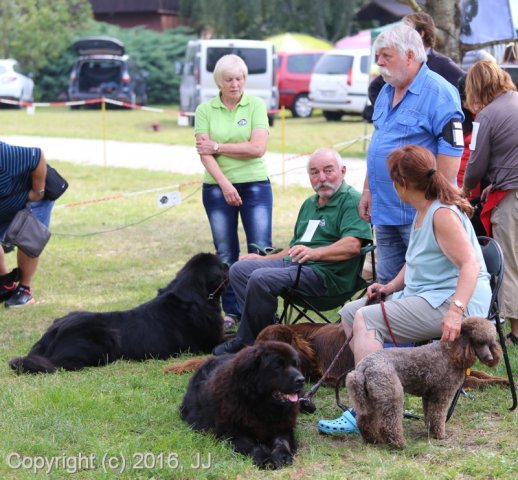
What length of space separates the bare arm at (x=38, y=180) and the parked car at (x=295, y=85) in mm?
19641

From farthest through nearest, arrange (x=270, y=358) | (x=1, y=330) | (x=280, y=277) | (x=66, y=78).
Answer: (x=66, y=78) → (x=1, y=330) → (x=280, y=277) → (x=270, y=358)

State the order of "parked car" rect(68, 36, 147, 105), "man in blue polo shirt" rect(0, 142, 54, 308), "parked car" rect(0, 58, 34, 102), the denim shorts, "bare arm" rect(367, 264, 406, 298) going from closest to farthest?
"bare arm" rect(367, 264, 406, 298) → "man in blue polo shirt" rect(0, 142, 54, 308) → the denim shorts → "parked car" rect(0, 58, 34, 102) → "parked car" rect(68, 36, 147, 105)

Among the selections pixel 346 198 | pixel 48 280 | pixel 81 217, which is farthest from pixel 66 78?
pixel 346 198

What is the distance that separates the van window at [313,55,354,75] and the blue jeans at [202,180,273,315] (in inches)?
724

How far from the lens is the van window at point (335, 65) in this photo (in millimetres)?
24094

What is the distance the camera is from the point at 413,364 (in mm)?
3809

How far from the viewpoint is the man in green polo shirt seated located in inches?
200

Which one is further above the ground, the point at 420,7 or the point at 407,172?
the point at 420,7

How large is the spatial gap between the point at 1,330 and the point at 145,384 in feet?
5.82

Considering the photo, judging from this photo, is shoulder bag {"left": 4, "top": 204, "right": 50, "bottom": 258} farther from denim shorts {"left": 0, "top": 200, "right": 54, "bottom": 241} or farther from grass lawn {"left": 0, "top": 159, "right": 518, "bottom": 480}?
grass lawn {"left": 0, "top": 159, "right": 518, "bottom": 480}

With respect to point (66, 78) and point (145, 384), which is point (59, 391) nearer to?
point (145, 384)

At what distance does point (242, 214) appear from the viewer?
6.16m

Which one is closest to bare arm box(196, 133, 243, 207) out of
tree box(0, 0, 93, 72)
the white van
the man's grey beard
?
the man's grey beard

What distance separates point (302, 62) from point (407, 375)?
2374 centimetres
